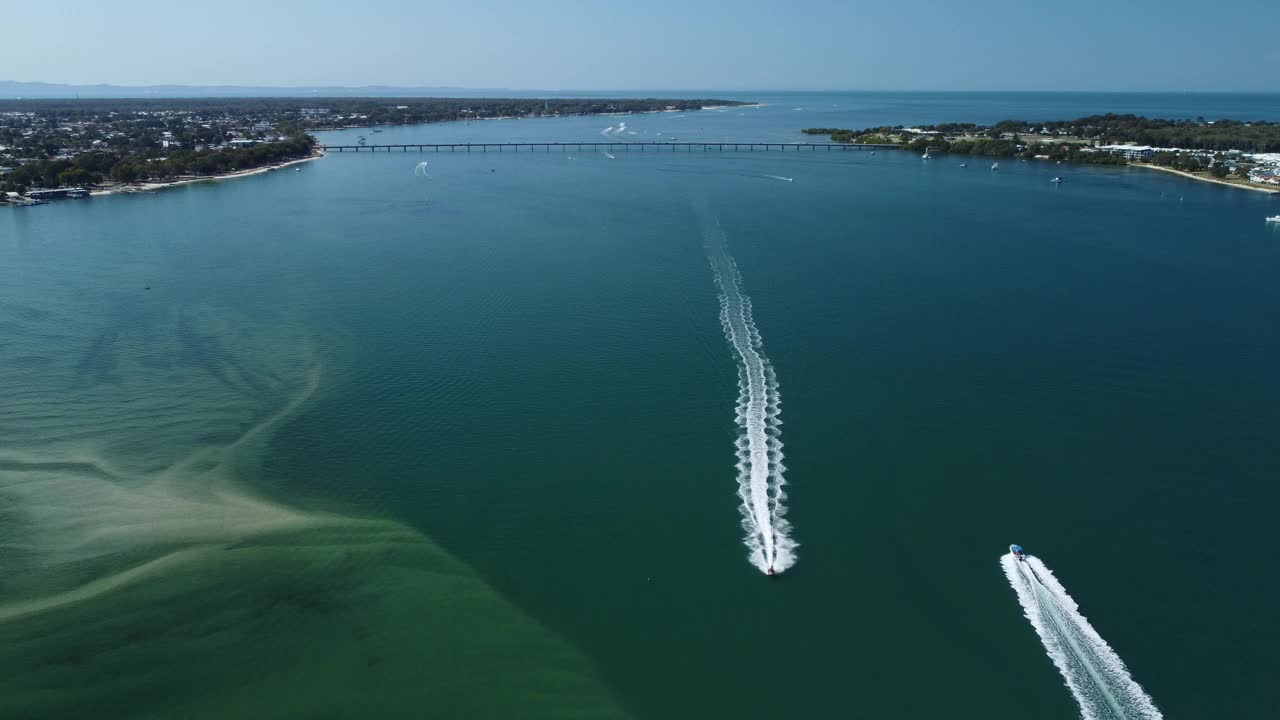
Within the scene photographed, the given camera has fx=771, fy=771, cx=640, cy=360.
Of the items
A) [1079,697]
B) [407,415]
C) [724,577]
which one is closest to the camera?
[1079,697]

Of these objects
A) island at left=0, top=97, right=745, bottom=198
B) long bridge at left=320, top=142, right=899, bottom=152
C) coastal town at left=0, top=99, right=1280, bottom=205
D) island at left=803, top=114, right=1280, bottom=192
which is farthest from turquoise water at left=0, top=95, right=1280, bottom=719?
long bridge at left=320, top=142, right=899, bottom=152

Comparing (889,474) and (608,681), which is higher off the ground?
(889,474)

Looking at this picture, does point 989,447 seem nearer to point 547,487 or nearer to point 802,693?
point 802,693

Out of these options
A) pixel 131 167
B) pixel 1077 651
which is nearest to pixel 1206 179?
pixel 1077 651

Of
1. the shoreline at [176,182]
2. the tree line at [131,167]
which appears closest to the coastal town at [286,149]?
the tree line at [131,167]

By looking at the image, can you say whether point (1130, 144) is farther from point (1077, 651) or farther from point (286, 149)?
point (286, 149)

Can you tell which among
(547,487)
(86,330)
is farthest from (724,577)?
(86,330)

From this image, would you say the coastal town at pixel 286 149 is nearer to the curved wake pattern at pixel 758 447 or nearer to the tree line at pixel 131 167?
the tree line at pixel 131 167

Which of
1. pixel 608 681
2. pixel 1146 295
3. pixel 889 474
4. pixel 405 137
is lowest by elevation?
pixel 608 681

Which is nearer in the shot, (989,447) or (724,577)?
(724,577)
